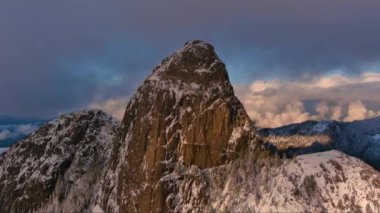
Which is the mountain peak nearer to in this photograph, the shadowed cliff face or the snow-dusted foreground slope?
the shadowed cliff face

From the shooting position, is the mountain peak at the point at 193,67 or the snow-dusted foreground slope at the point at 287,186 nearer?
the snow-dusted foreground slope at the point at 287,186

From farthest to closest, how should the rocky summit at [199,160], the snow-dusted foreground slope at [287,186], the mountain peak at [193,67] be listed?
the mountain peak at [193,67] < the rocky summit at [199,160] < the snow-dusted foreground slope at [287,186]

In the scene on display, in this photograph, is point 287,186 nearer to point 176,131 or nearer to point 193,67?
point 176,131

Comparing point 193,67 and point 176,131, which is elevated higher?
point 193,67

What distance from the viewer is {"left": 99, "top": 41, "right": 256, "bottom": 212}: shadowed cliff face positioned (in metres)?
174

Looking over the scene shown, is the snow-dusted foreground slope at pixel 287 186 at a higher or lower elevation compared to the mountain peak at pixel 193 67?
lower

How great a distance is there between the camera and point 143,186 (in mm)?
173750

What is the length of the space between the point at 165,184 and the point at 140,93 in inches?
1329

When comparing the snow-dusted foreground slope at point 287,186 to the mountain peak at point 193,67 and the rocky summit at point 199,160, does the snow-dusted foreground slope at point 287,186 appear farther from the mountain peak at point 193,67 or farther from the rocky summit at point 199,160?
the mountain peak at point 193,67

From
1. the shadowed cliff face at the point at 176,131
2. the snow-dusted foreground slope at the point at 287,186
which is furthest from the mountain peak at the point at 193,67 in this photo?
the snow-dusted foreground slope at the point at 287,186

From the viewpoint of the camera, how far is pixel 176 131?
178000 millimetres

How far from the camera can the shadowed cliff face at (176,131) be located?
174 m

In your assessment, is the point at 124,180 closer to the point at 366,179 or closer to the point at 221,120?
the point at 221,120

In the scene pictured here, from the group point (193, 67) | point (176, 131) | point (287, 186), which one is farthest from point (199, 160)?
point (287, 186)
